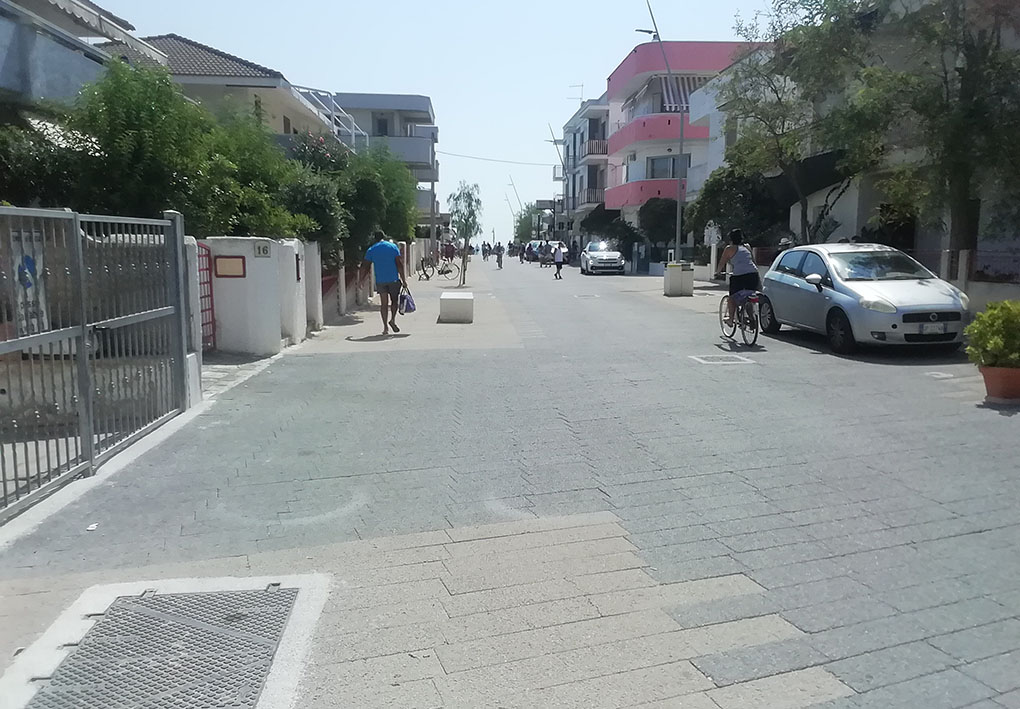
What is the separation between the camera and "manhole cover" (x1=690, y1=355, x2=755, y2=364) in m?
12.1

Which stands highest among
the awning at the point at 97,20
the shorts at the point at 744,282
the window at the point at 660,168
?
the window at the point at 660,168

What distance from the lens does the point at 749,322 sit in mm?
13875

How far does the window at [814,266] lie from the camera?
534 inches

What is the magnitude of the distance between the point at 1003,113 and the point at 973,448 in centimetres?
922

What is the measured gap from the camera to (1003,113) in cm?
1384

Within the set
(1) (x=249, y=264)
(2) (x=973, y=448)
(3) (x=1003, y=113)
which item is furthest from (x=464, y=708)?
(3) (x=1003, y=113)

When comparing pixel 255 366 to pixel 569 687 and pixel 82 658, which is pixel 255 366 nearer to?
pixel 82 658

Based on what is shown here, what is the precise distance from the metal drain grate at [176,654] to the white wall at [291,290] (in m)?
8.93

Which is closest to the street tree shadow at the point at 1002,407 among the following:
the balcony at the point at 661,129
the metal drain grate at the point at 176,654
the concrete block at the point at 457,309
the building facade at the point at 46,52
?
the metal drain grate at the point at 176,654

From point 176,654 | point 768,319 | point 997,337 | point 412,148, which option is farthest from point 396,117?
point 176,654

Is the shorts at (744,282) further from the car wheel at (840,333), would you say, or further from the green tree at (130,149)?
the green tree at (130,149)

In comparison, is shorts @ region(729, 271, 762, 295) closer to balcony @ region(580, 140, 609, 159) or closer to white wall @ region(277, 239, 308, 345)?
white wall @ region(277, 239, 308, 345)

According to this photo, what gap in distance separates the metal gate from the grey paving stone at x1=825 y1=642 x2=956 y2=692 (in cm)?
485

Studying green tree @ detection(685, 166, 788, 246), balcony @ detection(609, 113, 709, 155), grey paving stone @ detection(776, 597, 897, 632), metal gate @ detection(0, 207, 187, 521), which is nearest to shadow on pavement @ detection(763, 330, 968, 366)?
grey paving stone @ detection(776, 597, 897, 632)
